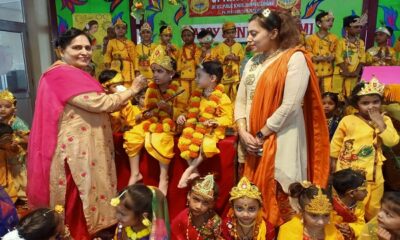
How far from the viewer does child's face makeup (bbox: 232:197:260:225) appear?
6.92 ft

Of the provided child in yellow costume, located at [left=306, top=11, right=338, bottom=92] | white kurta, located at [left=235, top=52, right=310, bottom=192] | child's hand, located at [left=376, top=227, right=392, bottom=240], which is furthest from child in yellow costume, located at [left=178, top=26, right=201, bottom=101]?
child's hand, located at [left=376, top=227, right=392, bottom=240]

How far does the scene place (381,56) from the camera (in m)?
5.19

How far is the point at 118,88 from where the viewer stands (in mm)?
2834

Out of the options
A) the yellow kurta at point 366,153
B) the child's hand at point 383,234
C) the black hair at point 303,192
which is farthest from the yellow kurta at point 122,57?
the child's hand at point 383,234

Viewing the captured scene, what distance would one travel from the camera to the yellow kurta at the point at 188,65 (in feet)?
19.1

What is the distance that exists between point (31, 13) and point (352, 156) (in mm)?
6218

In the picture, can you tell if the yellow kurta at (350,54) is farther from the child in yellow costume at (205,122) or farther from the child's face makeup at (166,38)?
the child in yellow costume at (205,122)

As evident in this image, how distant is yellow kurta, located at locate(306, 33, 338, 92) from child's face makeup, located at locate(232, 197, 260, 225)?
376 centimetres

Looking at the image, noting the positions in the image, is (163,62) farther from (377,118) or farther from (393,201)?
(393,201)

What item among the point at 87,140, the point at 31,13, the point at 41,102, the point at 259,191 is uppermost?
the point at 31,13

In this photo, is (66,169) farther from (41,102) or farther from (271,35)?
(271,35)

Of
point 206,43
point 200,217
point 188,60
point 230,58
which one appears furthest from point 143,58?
point 200,217

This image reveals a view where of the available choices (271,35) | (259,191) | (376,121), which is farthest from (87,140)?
(376,121)

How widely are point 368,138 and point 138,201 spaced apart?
1.71 m
